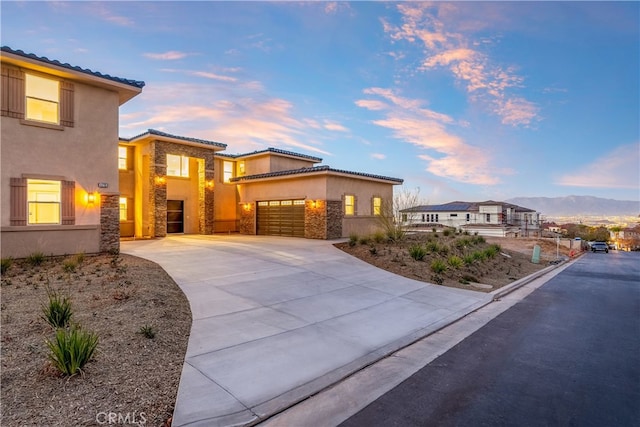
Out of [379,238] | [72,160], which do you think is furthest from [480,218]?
[72,160]

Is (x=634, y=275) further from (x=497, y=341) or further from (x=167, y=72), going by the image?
(x=167, y=72)

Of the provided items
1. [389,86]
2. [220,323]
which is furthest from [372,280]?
[389,86]

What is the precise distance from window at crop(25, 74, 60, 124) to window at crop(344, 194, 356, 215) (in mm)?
15448

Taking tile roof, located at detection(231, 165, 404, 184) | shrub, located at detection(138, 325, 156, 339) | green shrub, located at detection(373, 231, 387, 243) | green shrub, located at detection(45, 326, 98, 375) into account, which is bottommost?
shrub, located at detection(138, 325, 156, 339)

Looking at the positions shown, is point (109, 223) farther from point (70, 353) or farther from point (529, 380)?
point (529, 380)

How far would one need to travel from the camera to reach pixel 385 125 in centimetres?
2388

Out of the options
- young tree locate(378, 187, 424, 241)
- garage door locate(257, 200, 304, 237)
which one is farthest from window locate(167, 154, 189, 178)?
young tree locate(378, 187, 424, 241)

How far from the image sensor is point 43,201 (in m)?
11.7

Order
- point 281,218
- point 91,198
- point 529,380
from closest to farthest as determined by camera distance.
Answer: point 529,380
point 91,198
point 281,218

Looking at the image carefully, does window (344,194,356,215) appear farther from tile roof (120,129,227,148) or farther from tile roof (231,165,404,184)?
tile roof (120,129,227,148)

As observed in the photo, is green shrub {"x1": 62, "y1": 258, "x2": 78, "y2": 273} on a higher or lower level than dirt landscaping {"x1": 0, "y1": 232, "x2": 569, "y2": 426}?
higher

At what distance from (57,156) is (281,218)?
1350cm

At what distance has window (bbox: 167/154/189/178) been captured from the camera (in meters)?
22.8

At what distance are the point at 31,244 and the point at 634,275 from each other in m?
28.1
